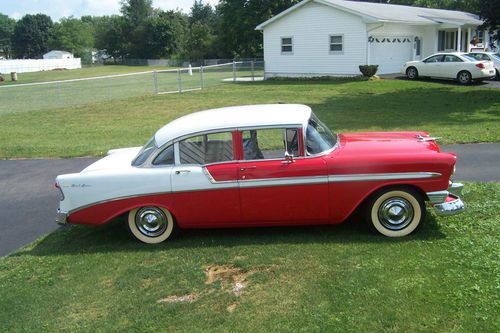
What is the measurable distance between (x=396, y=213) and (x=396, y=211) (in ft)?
0.08

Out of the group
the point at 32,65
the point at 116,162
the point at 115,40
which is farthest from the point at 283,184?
the point at 115,40

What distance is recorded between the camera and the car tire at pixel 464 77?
24.4 meters

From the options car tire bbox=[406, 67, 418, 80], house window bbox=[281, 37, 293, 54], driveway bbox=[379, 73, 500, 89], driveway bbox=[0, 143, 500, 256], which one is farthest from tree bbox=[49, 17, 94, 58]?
driveway bbox=[0, 143, 500, 256]

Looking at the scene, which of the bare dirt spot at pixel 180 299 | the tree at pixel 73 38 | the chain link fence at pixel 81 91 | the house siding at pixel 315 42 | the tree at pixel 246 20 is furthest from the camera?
the tree at pixel 73 38

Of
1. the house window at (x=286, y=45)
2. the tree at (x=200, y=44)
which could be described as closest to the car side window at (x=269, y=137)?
the house window at (x=286, y=45)

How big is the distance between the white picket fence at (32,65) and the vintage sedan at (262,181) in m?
67.7

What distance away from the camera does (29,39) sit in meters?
123

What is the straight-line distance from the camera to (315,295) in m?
4.54

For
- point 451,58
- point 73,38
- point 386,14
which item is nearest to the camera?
point 451,58

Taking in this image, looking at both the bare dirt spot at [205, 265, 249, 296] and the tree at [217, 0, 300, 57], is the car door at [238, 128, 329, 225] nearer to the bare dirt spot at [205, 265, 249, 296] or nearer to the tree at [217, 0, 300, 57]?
the bare dirt spot at [205, 265, 249, 296]

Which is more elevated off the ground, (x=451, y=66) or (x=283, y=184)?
(x=451, y=66)

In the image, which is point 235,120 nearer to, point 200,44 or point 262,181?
point 262,181

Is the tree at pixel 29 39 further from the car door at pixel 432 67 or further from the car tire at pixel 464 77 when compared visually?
the car tire at pixel 464 77

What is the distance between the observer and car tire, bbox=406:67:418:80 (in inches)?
1059
